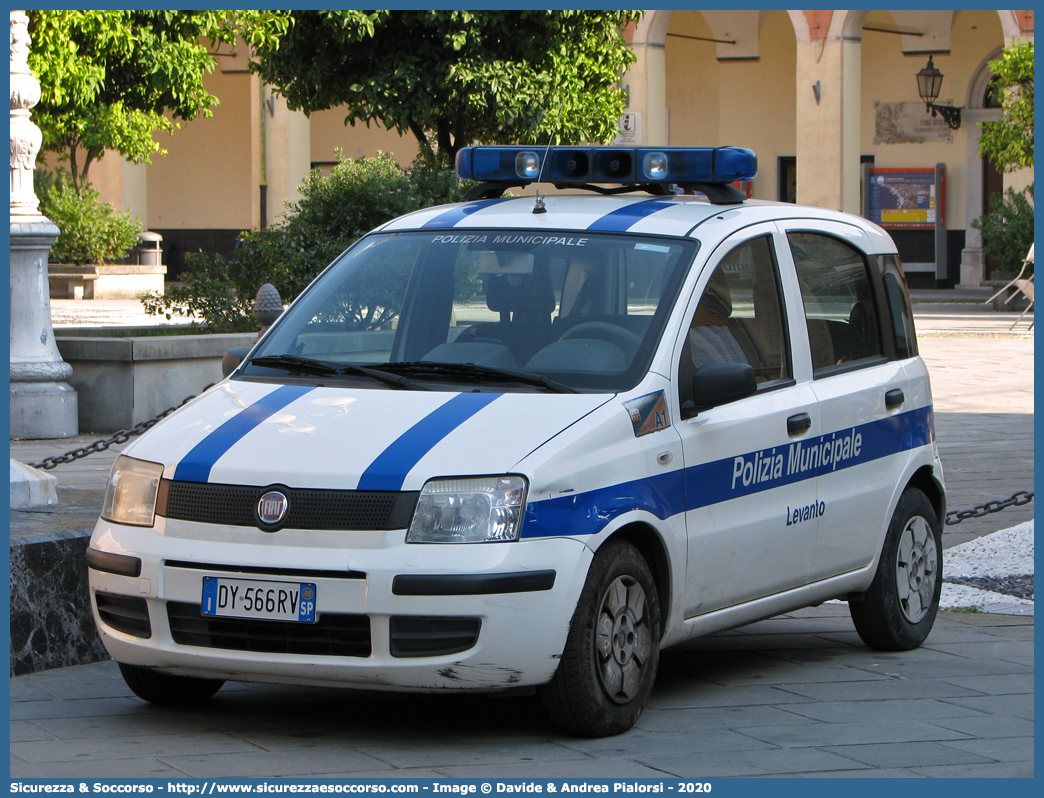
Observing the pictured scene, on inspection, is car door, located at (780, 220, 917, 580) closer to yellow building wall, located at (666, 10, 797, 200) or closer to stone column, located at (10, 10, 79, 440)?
stone column, located at (10, 10, 79, 440)

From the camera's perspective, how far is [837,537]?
571 centimetres

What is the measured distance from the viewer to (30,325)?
12.0m

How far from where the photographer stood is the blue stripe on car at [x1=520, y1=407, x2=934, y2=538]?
14.6 ft

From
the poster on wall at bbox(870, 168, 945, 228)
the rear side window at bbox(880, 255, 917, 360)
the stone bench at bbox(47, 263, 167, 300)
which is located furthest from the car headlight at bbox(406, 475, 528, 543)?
the poster on wall at bbox(870, 168, 945, 228)

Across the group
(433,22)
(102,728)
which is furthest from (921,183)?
(102,728)

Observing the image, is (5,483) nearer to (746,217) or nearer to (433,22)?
(746,217)

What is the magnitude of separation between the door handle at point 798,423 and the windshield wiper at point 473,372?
3.20ft

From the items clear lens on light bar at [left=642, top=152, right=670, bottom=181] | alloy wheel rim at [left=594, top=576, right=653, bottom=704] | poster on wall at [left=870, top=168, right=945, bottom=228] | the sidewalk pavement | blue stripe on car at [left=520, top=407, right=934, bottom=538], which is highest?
poster on wall at [left=870, top=168, right=945, bottom=228]

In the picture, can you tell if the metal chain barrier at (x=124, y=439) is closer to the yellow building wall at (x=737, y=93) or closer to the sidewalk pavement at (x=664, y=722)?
the sidewalk pavement at (x=664, y=722)

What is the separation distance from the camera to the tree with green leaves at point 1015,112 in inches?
1048

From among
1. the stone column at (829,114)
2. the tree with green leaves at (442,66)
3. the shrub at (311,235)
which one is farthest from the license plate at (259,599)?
the stone column at (829,114)

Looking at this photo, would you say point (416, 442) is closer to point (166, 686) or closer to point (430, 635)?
point (430, 635)

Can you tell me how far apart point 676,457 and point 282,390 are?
1.25 metres

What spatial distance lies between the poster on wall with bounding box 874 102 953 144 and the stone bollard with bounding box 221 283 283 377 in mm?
27849
